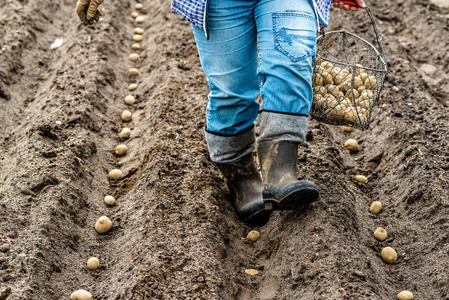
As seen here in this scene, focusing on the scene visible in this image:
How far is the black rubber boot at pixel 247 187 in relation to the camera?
2.53m

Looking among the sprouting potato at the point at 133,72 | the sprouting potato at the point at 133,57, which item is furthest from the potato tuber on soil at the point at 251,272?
the sprouting potato at the point at 133,57

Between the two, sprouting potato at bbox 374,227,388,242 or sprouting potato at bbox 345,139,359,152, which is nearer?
sprouting potato at bbox 374,227,388,242

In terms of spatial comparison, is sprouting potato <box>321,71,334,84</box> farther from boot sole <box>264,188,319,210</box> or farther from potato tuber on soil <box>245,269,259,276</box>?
potato tuber on soil <box>245,269,259,276</box>

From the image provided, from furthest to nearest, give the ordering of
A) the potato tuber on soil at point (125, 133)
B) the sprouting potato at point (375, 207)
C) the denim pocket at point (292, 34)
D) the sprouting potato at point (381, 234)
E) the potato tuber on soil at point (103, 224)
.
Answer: the potato tuber on soil at point (125, 133)
the sprouting potato at point (375, 207)
the potato tuber on soil at point (103, 224)
the sprouting potato at point (381, 234)
the denim pocket at point (292, 34)

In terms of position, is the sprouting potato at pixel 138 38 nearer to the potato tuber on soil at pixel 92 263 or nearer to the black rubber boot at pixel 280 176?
the potato tuber on soil at pixel 92 263

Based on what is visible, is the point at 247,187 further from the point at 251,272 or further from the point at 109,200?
the point at 109,200

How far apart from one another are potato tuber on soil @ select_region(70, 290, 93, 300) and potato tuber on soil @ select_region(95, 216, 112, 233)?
1.65 feet

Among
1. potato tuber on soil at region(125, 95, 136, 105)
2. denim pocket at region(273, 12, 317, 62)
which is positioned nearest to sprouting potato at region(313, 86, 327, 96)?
denim pocket at region(273, 12, 317, 62)

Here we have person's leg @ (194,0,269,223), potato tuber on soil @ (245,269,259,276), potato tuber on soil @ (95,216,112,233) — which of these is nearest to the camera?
person's leg @ (194,0,269,223)

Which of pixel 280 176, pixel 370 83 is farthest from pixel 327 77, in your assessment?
pixel 280 176

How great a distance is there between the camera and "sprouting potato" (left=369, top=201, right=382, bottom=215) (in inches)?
107

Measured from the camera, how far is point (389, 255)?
2371 millimetres

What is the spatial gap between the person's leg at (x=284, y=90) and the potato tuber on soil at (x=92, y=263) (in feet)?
3.05

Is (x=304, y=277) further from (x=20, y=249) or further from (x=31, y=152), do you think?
(x=31, y=152)
